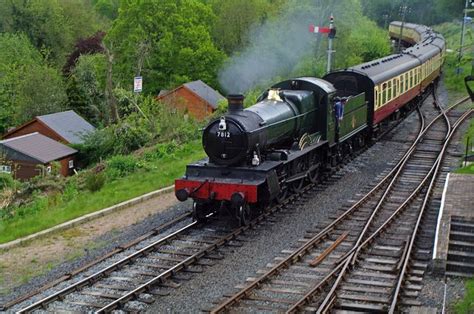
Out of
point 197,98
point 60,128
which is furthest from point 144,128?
point 60,128

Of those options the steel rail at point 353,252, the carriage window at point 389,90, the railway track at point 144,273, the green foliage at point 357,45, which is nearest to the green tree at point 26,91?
the green foliage at point 357,45

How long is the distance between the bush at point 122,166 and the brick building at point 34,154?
14.2 meters

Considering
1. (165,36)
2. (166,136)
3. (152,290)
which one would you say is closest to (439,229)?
(152,290)

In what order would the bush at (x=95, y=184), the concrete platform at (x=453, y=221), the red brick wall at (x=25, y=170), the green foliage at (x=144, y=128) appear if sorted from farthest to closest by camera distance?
the red brick wall at (x=25, y=170) < the green foliage at (x=144, y=128) < the bush at (x=95, y=184) < the concrete platform at (x=453, y=221)

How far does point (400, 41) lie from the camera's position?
197ft

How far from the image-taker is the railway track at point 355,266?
10.1m

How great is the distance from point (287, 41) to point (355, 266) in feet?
93.9

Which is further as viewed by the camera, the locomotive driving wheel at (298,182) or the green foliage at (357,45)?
the green foliage at (357,45)

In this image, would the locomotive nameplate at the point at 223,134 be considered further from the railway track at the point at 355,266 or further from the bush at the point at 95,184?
the bush at the point at 95,184

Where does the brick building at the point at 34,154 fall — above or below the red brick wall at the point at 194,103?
below

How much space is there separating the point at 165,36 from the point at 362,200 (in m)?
32.7

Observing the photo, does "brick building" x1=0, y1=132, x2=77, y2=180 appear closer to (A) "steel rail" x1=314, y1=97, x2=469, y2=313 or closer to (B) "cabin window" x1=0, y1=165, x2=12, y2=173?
(B) "cabin window" x1=0, y1=165, x2=12, y2=173

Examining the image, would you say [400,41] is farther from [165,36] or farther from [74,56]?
[74,56]

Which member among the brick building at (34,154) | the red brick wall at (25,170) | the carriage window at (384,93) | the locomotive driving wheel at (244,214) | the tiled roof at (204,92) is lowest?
the red brick wall at (25,170)
